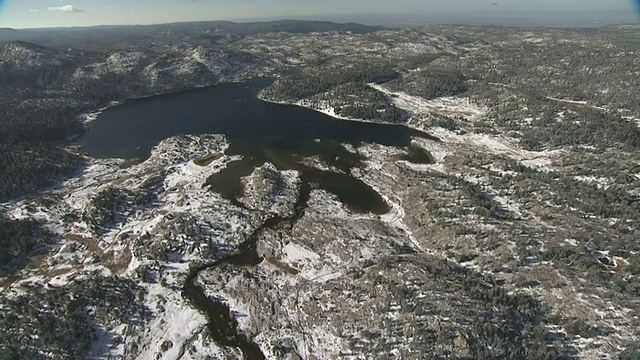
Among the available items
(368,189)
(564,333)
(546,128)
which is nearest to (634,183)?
(546,128)

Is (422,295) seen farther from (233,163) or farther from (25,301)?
(233,163)

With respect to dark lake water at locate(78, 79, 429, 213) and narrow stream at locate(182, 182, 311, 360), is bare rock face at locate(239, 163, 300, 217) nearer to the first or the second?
dark lake water at locate(78, 79, 429, 213)

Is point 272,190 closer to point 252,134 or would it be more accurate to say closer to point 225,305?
point 225,305

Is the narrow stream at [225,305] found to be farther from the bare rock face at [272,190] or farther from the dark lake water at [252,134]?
the dark lake water at [252,134]

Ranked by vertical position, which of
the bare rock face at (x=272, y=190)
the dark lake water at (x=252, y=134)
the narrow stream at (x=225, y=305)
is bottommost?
the narrow stream at (x=225, y=305)

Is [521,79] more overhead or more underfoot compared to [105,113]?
more overhead

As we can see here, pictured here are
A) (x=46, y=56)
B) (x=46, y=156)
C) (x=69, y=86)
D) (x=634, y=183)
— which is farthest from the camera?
(x=46, y=56)

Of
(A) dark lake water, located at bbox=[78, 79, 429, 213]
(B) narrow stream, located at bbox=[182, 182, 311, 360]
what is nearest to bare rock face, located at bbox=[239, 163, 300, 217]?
(A) dark lake water, located at bbox=[78, 79, 429, 213]

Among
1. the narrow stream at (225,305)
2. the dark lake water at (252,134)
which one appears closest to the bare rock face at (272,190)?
the dark lake water at (252,134)
